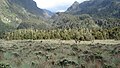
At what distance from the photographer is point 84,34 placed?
127m

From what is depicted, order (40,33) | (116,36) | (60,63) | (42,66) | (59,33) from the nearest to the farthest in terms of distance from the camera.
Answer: (42,66) < (60,63) < (116,36) < (59,33) < (40,33)

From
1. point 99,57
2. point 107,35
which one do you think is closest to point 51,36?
point 107,35

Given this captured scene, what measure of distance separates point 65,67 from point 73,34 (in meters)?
118

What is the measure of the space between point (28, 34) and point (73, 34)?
101 feet

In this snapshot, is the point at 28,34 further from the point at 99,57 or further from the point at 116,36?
the point at 99,57

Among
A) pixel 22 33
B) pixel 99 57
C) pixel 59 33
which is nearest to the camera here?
pixel 99 57

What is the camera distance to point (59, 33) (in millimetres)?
135875

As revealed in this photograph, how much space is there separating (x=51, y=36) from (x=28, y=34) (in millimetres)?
17452

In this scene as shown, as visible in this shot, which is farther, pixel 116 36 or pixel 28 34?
pixel 28 34

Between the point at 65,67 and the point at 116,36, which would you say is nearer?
the point at 65,67

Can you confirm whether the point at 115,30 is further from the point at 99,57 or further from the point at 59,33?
the point at 99,57

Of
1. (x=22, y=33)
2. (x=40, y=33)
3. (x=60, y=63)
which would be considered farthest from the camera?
(x=22, y=33)

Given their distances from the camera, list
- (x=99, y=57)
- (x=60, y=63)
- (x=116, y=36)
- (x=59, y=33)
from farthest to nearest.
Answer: (x=59, y=33), (x=116, y=36), (x=99, y=57), (x=60, y=63)

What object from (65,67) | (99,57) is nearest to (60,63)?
(65,67)
